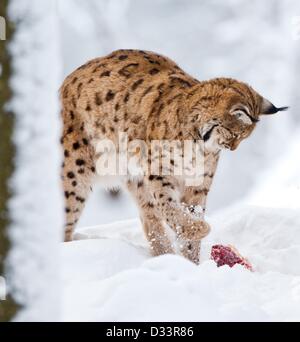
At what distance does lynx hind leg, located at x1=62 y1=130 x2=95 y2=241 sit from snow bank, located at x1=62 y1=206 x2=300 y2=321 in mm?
609

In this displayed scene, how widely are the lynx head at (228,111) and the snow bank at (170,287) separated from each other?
94cm

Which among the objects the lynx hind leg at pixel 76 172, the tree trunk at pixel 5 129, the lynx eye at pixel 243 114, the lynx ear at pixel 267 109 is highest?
the lynx ear at pixel 267 109

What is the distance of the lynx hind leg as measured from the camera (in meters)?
5.68

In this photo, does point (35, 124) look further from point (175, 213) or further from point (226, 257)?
point (226, 257)

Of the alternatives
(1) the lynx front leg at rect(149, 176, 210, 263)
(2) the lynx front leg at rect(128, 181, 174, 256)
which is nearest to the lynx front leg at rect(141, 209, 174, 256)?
(2) the lynx front leg at rect(128, 181, 174, 256)

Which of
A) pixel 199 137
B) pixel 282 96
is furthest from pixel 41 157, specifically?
pixel 282 96

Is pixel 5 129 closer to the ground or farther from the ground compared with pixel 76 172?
closer to the ground

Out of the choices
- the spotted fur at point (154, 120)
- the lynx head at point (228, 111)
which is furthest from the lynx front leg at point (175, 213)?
the lynx head at point (228, 111)

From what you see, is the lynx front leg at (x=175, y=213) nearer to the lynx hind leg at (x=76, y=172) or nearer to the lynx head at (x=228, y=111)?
the lynx head at (x=228, y=111)

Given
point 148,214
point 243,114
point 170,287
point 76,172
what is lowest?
point 170,287

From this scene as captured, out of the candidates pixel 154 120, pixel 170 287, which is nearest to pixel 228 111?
pixel 154 120

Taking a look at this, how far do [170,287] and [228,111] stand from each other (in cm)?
205

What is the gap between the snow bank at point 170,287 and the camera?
118 inches

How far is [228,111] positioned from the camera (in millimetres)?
A: 4949
